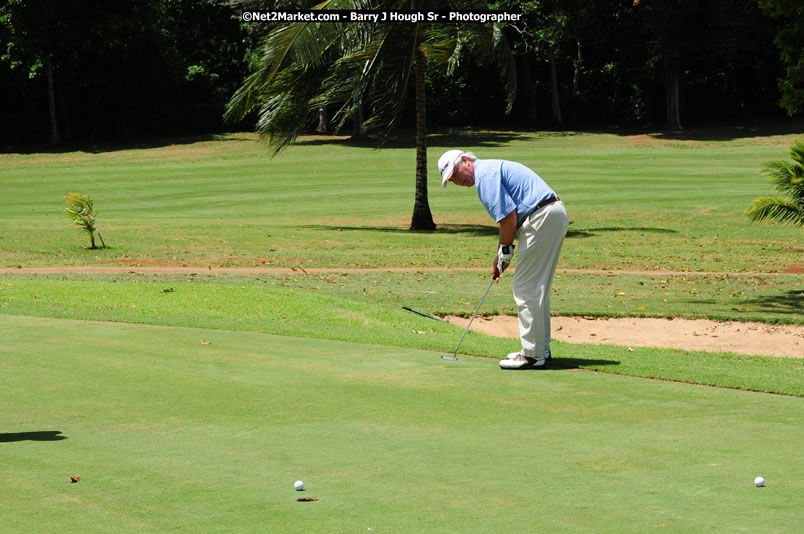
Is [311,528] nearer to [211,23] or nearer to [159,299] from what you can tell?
[159,299]

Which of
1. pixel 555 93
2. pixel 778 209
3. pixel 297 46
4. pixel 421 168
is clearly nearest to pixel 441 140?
pixel 555 93

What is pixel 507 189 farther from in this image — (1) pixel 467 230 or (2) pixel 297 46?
(1) pixel 467 230

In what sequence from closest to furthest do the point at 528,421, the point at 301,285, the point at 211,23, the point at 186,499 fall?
the point at 186,499, the point at 528,421, the point at 301,285, the point at 211,23

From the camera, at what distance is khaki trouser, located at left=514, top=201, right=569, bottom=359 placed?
8281 mm

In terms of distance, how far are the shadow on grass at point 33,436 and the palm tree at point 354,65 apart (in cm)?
1984

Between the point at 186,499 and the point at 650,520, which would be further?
the point at 186,499

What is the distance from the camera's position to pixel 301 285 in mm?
16438

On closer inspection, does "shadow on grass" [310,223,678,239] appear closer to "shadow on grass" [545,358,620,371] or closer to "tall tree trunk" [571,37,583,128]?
"shadow on grass" [545,358,620,371]

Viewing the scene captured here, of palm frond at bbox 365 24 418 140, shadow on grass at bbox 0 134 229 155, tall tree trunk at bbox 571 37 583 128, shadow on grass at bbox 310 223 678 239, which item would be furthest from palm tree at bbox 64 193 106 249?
tall tree trunk at bbox 571 37 583 128

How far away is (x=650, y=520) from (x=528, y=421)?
6.68 feet

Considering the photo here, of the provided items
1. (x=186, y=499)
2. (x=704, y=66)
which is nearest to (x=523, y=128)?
(x=704, y=66)

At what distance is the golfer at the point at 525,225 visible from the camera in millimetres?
8164

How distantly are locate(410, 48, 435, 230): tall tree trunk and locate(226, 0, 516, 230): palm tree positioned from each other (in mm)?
28

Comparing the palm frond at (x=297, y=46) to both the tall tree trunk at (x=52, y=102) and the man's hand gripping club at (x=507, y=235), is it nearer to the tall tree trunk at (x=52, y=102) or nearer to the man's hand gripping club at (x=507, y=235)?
the man's hand gripping club at (x=507, y=235)
